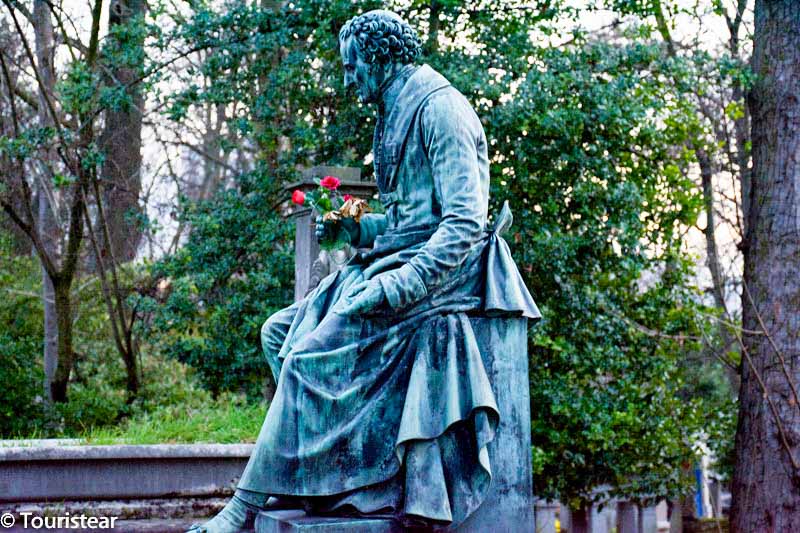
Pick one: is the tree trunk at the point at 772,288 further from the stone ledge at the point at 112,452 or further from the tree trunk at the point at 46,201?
the tree trunk at the point at 46,201

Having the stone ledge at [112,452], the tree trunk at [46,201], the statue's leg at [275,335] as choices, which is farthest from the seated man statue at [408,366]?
the tree trunk at [46,201]

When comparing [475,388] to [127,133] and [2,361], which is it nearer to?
[2,361]

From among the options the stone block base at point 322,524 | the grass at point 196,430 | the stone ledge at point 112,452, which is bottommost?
the stone block base at point 322,524

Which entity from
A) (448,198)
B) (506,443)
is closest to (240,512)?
(506,443)

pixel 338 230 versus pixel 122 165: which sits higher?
pixel 122 165

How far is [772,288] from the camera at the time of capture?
1080 cm

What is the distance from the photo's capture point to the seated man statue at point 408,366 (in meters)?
3.98

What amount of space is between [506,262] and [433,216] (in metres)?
0.34

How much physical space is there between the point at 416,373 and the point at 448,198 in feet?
2.25

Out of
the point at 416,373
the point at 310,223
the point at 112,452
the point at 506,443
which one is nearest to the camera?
the point at 416,373

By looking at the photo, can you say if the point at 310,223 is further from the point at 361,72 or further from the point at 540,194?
the point at 361,72

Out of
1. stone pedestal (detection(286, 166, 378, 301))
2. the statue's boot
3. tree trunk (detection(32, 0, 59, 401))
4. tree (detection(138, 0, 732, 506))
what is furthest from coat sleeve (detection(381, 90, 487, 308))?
tree trunk (detection(32, 0, 59, 401))

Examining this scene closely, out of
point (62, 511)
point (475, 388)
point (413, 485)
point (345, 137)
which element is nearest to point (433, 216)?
point (475, 388)

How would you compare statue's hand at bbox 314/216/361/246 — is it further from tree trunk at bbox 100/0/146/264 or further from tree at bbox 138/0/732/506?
tree trunk at bbox 100/0/146/264
